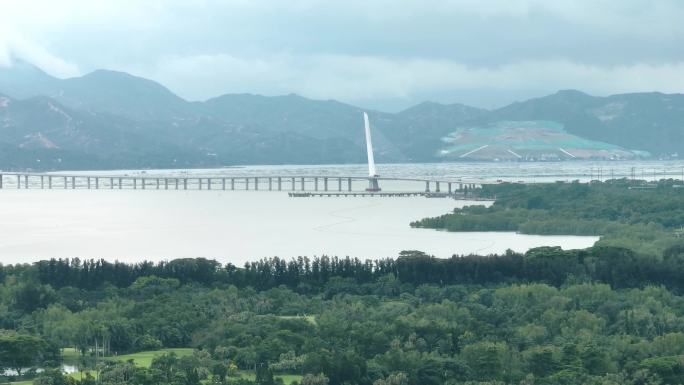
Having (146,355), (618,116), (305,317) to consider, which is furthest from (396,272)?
(618,116)

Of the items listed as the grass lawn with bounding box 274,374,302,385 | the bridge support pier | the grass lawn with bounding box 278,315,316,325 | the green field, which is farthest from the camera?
the bridge support pier

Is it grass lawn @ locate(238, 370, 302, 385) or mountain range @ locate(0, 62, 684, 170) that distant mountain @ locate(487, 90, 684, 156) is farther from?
grass lawn @ locate(238, 370, 302, 385)

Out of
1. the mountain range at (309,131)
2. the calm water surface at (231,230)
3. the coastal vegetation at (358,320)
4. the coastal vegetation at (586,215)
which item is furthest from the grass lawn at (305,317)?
the mountain range at (309,131)

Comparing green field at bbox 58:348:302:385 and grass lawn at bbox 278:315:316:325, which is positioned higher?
grass lawn at bbox 278:315:316:325

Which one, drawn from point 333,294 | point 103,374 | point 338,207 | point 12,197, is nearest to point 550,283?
point 333,294

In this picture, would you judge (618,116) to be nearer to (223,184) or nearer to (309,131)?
(309,131)

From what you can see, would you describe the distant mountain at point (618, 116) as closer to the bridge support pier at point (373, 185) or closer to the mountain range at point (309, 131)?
the mountain range at point (309, 131)

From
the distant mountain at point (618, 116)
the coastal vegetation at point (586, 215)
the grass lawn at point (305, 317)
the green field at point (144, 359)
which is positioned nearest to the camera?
the green field at point (144, 359)

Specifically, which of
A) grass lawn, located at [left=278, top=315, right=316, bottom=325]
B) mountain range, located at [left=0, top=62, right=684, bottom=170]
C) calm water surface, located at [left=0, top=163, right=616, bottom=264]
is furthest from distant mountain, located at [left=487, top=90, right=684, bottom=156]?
grass lawn, located at [left=278, top=315, right=316, bottom=325]
